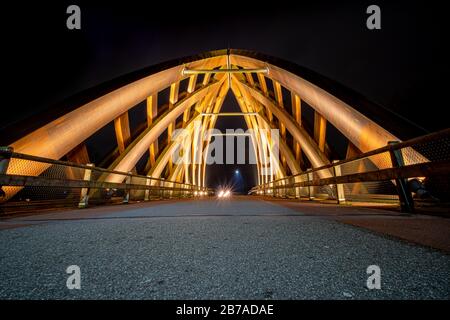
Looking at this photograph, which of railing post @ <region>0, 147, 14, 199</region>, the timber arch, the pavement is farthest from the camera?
the timber arch

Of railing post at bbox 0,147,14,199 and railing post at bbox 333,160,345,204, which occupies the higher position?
railing post at bbox 0,147,14,199

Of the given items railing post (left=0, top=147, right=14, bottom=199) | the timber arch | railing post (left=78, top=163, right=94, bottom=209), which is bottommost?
railing post (left=78, top=163, right=94, bottom=209)

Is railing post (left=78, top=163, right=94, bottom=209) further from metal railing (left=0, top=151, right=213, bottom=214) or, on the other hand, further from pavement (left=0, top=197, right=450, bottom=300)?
pavement (left=0, top=197, right=450, bottom=300)

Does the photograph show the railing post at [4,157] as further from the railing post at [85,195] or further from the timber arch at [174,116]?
the timber arch at [174,116]

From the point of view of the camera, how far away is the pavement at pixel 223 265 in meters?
1.00

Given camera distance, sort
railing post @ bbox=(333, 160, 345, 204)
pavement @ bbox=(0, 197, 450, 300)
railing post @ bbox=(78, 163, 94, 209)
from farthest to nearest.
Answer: railing post @ bbox=(333, 160, 345, 204) < railing post @ bbox=(78, 163, 94, 209) < pavement @ bbox=(0, 197, 450, 300)

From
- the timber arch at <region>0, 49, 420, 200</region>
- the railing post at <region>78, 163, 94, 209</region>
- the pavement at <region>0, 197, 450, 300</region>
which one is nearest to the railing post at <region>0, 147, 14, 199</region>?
the railing post at <region>78, 163, 94, 209</region>

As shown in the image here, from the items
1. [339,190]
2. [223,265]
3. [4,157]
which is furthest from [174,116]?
[223,265]

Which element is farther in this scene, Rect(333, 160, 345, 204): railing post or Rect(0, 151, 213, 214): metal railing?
Rect(333, 160, 345, 204): railing post

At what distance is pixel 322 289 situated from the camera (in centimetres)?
101

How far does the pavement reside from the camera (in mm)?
1000

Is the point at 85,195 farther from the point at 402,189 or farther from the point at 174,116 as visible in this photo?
the point at 174,116
